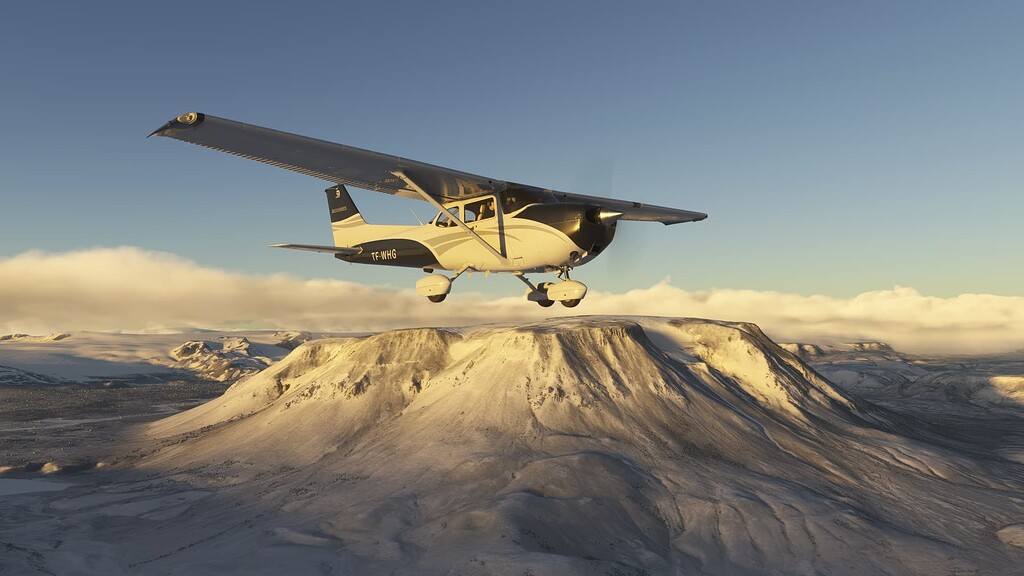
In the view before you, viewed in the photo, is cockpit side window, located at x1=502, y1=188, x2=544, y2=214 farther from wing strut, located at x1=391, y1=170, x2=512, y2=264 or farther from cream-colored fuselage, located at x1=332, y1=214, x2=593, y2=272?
wing strut, located at x1=391, y1=170, x2=512, y2=264

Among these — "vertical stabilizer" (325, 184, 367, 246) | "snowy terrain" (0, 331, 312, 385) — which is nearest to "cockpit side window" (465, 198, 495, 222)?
"vertical stabilizer" (325, 184, 367, 246)

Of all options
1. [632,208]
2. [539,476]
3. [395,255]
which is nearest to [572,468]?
[539,476]

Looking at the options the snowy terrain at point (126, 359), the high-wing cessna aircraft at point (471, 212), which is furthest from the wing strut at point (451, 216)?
the snowy terrain at point (126, 359)

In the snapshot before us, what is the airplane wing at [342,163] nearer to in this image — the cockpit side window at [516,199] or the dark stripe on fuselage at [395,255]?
the cockpit side window at [516,199]

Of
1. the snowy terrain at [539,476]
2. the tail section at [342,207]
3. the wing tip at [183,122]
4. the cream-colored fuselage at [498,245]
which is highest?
the tail section at [342,207]

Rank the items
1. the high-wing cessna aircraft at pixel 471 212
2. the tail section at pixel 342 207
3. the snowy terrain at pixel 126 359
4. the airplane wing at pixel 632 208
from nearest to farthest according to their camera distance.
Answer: the high-wing cessna aircraft at pixel 471 212, the airplane wing at pixel 632 208, the tail section at pixel 342 207, the snowy terrain at pixel 126 359
